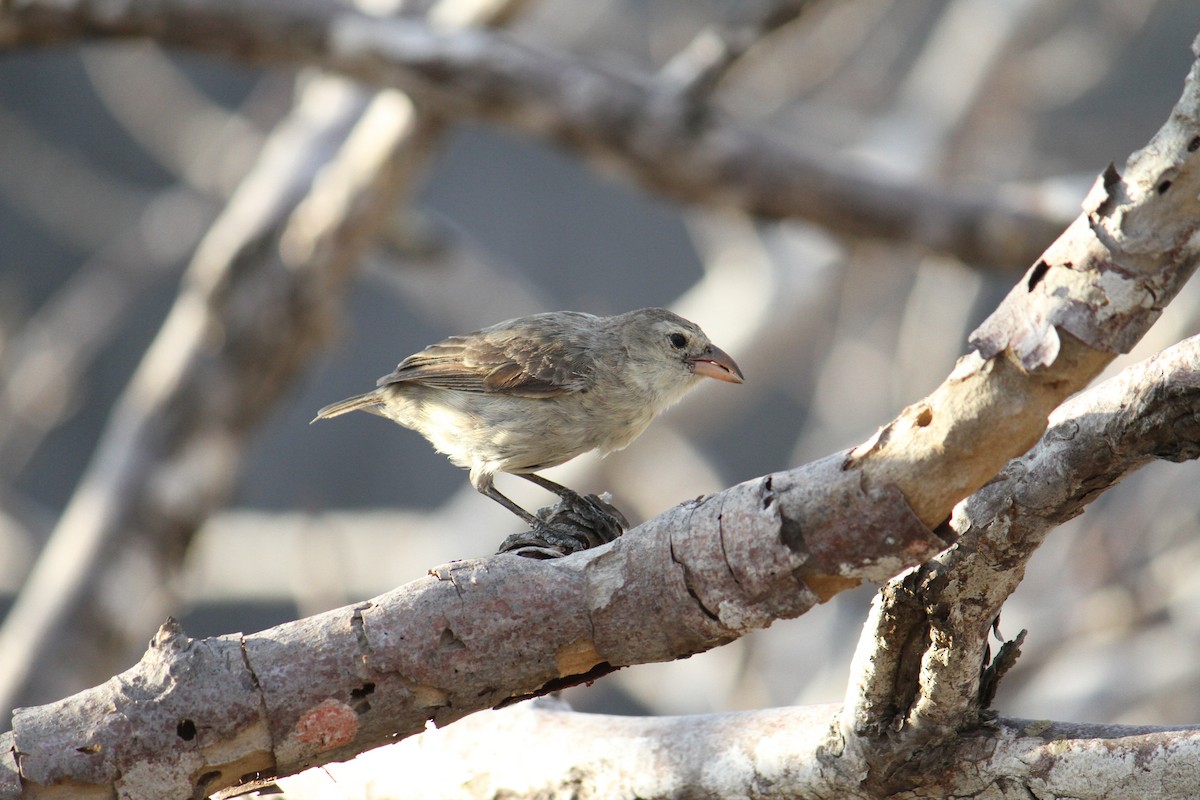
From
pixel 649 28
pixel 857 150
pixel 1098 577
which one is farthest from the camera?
pixel 649 28

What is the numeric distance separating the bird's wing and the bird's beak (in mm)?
374

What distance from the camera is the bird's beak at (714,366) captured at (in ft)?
13.2

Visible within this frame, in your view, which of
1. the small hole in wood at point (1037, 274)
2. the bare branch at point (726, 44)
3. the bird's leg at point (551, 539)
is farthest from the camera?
the bare branch at point (726, 44)

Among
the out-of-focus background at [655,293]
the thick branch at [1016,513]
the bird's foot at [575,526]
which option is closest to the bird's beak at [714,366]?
the bird's foot at [575,526]

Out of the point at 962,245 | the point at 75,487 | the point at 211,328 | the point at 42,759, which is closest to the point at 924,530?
the point at 42,759

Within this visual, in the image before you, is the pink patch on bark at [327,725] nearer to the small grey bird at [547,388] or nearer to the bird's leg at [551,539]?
the bird's leg at [551,539]

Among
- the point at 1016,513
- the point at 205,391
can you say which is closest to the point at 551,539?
the point at 1016,513

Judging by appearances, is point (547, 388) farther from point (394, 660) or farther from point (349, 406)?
point (394, 660)

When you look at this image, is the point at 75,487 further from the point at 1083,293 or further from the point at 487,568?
the point at 1083,293

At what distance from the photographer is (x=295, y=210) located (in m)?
6.26

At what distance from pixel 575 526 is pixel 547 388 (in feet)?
3.60

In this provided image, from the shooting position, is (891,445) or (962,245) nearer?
(891,445)

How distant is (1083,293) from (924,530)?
0.48 meters

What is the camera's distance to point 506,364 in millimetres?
4125
